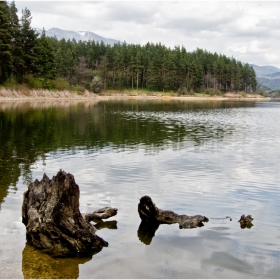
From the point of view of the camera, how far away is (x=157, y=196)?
1296cm

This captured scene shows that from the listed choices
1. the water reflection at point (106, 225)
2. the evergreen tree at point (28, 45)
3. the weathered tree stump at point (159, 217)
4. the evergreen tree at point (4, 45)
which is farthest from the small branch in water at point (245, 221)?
the evergreen tree at point (28, 45)

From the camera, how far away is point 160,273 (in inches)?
295

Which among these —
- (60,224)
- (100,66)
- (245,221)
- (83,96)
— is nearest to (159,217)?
(245,221)

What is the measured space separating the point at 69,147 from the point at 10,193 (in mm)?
9725

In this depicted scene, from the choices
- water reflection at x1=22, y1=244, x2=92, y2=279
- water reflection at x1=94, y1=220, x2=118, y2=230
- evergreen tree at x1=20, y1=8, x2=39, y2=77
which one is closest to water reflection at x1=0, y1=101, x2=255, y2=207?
water reflection at x1=94, y1=220, x2=118, y2=230

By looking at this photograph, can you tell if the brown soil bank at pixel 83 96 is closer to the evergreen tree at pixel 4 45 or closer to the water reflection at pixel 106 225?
the evergreen tree at pixel 4 45

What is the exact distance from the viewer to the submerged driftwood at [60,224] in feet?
27.1

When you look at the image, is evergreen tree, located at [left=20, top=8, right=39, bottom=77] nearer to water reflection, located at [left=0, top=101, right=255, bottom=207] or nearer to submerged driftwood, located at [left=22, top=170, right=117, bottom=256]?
water reflection, located at [left=0, top=101, right=255, bottom=207]

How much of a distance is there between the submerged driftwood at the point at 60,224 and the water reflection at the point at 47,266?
0.24m

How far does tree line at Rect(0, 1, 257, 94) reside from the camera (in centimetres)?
7369

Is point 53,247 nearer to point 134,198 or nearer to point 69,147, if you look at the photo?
point 134,198

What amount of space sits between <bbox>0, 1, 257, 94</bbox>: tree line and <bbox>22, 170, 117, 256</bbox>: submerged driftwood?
202ft

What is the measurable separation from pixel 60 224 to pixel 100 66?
425 ft

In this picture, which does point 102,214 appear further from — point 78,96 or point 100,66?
point 100,66
